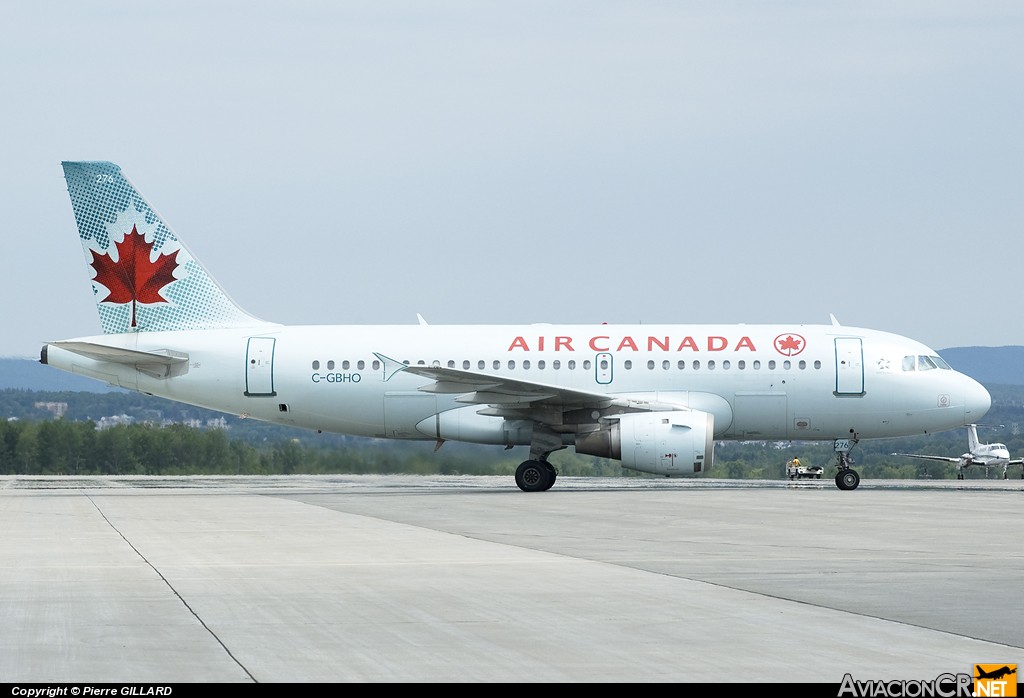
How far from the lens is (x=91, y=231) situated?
31.5m

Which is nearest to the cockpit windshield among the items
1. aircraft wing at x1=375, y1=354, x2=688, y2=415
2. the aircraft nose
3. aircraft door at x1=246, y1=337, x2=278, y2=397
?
the aircraft nose

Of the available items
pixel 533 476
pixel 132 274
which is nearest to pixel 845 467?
pixel 533 476

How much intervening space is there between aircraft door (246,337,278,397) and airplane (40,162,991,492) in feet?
0.11

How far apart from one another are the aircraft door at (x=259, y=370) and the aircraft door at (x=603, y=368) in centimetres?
738

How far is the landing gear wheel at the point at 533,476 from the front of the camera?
3022 cm

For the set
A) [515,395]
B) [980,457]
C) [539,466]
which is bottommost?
[539,466]

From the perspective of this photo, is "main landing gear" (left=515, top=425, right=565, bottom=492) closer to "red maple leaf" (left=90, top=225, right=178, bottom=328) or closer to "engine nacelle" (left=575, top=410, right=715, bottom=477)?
"engine nacelle" (left=575, top=410, right=715, bottom=477)

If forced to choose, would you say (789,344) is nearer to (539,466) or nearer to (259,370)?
(539,466)

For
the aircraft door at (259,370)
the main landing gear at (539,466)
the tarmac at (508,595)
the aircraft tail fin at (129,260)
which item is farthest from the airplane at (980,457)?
the tarmac at (508,595)

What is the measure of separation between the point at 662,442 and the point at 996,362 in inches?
4508

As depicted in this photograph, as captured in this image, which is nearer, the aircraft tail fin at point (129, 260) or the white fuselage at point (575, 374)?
the white fuselage at point (575, 374)

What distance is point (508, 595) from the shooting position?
1136 cm

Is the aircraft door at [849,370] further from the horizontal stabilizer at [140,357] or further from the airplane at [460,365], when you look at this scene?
the horizontal stabilizer at [140,357]

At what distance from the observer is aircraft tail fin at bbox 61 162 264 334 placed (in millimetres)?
31438
